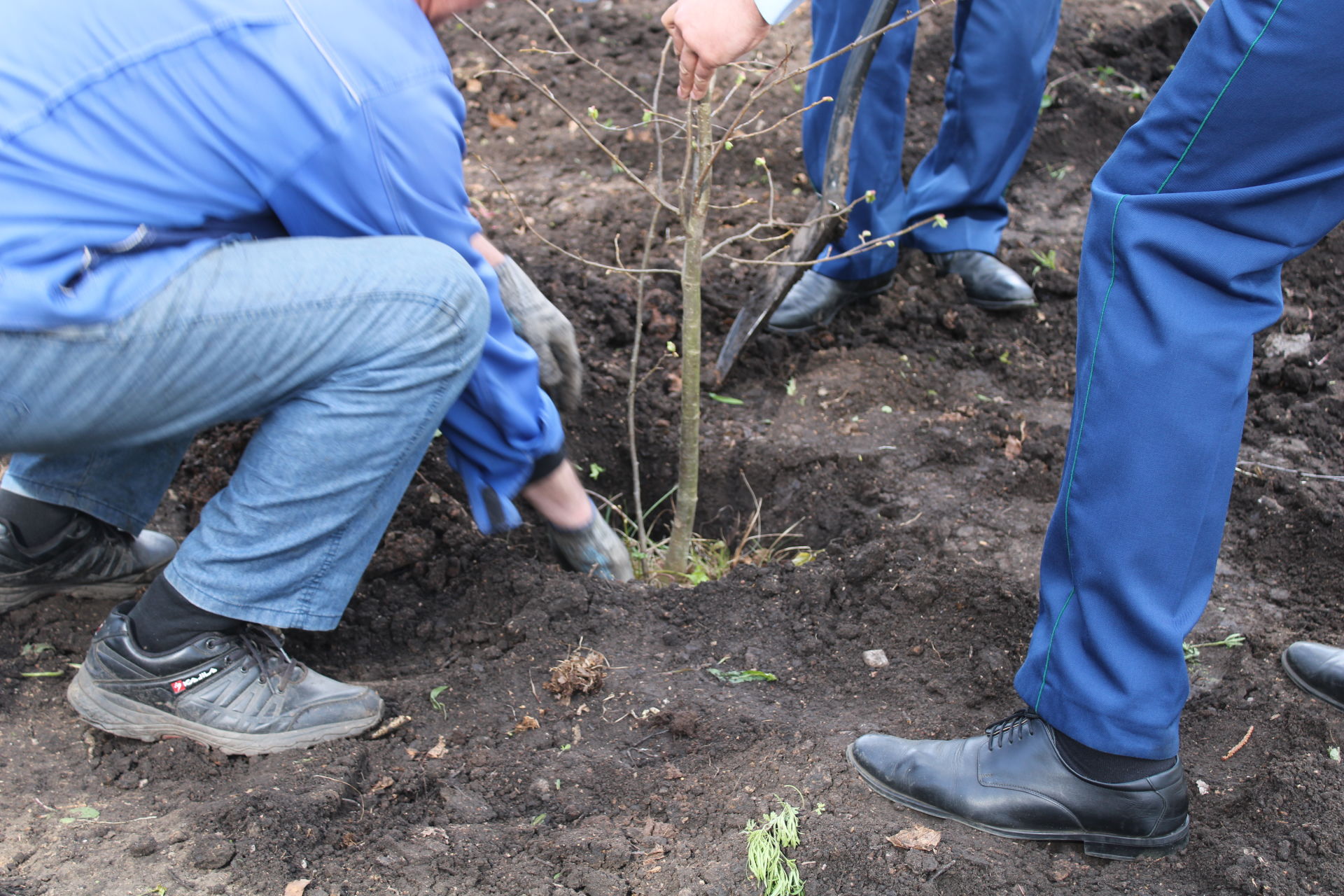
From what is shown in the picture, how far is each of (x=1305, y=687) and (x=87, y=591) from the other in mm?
2398

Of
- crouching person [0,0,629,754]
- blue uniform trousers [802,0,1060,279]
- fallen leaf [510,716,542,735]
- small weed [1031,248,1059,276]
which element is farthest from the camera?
small weed [1031,248,1059,276]

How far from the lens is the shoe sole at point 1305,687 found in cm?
176

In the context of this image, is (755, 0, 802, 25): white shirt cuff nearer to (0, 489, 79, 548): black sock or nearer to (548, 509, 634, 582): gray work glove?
(548, 509, 634, 582): gray work glove

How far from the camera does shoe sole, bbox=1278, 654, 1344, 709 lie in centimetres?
176

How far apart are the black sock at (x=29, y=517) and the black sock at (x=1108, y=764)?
1.92 meters

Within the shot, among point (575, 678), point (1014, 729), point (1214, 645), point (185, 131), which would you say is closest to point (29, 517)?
point (185, 131)

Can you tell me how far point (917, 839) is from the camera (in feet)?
4.98

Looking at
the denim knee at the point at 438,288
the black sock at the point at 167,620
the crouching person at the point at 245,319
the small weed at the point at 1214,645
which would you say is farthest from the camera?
A: the small weed at the point at 1214,645

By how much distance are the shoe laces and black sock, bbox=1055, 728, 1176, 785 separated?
7 centimetres

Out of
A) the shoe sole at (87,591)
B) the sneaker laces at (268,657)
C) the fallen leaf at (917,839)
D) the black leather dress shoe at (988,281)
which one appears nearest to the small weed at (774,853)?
the fallen leaf at (917,839)

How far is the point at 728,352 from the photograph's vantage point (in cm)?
285

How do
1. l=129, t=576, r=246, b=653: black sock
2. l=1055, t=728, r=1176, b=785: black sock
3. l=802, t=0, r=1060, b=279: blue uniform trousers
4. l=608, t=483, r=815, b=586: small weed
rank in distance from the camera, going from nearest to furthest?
l=1055, t=728, r=1176, b=785: black sock
l=129, t=576, r=246, b=653: black sock
l=608, t=483, r=815, b=586: small weed
l=802, t=0, r=1060, b=279: blue uniform trousers

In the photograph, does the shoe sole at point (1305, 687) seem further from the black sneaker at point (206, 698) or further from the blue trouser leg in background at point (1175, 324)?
the black sneaker at point (206, 698)

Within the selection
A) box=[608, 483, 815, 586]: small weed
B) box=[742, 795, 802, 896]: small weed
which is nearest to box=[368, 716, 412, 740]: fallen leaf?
box=[742, 795, 802, 896]: small weed
